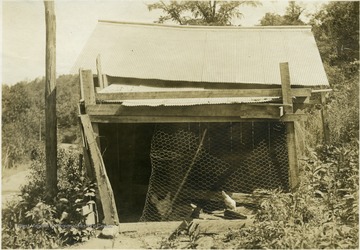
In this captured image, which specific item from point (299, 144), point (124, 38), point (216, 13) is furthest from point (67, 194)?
point (216, 13)

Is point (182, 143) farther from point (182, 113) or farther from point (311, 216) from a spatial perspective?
point (311, 216)

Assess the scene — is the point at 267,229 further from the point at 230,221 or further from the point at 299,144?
the point at 299,144

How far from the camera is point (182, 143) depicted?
716cm

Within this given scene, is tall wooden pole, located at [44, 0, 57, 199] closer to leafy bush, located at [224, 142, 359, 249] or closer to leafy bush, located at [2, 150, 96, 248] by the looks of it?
leafy bush, located at [2, 150, 96, 248]

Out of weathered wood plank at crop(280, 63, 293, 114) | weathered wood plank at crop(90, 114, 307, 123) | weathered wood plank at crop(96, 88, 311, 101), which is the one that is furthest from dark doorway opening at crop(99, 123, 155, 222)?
weathered wood plank at crop(280, 63, 293, 114)

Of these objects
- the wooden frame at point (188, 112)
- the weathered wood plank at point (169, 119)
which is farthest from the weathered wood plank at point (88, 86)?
the weathered wood plank at point (169, 119)

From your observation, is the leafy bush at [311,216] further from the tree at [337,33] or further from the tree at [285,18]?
the tree at [285,18]

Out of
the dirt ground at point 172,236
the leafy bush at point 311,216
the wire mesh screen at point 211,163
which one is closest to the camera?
the leafy bush at point 311,216

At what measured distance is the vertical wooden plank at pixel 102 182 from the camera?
221 inches

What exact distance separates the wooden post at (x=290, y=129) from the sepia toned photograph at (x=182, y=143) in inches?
0.8

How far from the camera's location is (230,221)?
18.4 feet

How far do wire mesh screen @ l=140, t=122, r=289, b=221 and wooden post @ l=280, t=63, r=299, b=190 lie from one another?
3.52 feet

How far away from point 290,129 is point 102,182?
298 cm

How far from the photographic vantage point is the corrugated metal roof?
8031 millimetres
